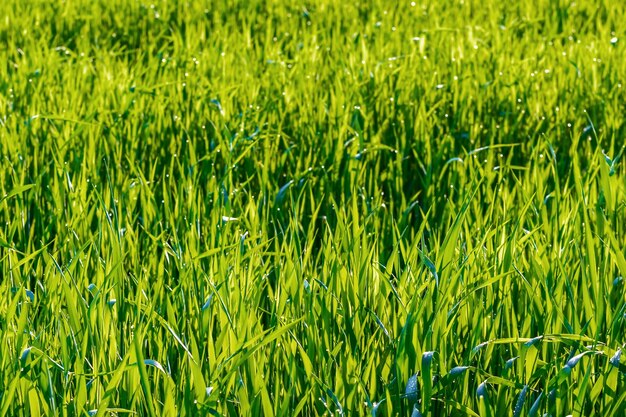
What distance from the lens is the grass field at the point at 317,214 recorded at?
1.35 m

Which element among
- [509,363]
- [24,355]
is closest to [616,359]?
[509,363]

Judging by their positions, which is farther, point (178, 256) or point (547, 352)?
point (178, 256)

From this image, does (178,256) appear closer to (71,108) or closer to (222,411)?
A: (222,411)

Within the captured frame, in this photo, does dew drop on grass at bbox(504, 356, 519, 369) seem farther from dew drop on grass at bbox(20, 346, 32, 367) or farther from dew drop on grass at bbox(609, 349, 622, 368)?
dew drop on grass at bbox(20, 346, 32, 367)

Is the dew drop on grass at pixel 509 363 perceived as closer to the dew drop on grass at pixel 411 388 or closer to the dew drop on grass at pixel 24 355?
the dew drop on grass at pixel 411 388

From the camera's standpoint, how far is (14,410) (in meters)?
1.30

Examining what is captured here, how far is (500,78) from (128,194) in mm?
1467

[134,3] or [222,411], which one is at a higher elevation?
[134,3]

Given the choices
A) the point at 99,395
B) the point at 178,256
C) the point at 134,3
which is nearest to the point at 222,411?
the point at 99,395

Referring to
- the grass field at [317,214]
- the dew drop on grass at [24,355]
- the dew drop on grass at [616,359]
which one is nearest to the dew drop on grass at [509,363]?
the grass field at [317,214]

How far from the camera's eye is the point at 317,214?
233 cm

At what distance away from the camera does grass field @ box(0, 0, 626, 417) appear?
1352 millimetres

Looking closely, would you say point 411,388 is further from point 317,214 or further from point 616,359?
point 317,214

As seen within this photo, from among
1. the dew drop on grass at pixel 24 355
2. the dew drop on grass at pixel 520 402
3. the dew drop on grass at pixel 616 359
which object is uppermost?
the dew drop on grass at pixel 24 355
